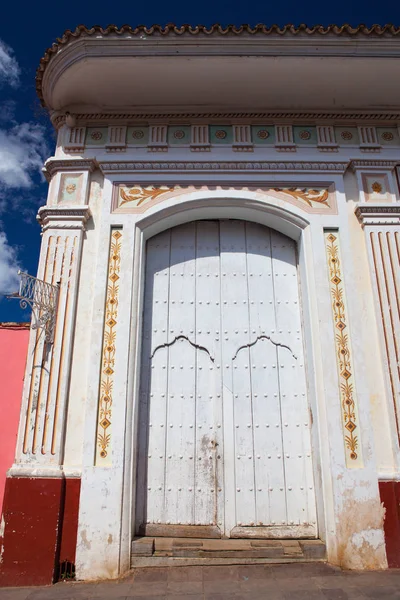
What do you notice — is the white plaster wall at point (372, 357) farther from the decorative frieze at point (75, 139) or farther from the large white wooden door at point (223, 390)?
the decorative frieze at point (75, 139)

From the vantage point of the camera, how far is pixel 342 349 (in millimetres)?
4461

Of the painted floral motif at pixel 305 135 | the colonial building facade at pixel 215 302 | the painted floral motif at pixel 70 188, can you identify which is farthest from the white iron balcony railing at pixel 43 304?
the painted floral motif at pixel 305 135

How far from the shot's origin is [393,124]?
5461 mm

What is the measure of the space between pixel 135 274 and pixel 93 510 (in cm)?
232

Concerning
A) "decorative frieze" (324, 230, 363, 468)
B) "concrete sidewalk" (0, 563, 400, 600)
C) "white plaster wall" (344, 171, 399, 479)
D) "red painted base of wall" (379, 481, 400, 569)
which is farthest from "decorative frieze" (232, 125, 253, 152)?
"concrete sidewalk" (0, 563, 400, 600)

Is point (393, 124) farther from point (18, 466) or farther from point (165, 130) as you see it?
point (18, 466)

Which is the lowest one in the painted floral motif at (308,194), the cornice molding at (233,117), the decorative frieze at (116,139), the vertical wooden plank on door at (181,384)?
the vertical wooden plank on door at (181,384)

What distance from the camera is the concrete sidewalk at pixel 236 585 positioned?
3.29 metres

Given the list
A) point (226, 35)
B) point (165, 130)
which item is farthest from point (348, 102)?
point (165, 130)

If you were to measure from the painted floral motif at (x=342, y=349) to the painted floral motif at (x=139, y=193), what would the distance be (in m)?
1.98

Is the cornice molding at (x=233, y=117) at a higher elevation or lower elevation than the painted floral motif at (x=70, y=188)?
higher

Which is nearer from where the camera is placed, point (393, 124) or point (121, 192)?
point (121, 192)

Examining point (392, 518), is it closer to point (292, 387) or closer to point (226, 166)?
point (292, 387)

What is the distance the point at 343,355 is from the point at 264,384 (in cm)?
86
